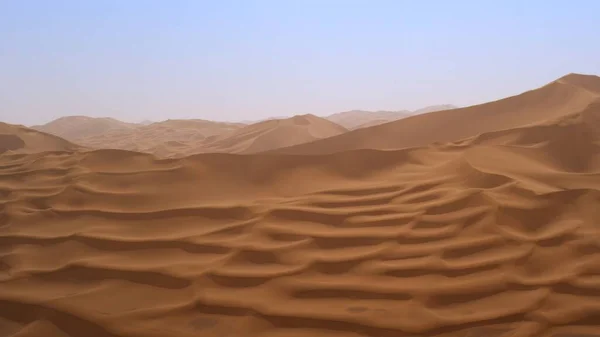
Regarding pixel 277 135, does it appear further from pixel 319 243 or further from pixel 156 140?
pixel 319 243

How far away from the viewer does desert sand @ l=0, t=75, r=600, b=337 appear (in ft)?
7.59

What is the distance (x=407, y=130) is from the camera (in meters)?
6.36

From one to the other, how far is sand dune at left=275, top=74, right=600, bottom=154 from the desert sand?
1.05 metres

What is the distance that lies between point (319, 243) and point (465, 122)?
3.90 metres

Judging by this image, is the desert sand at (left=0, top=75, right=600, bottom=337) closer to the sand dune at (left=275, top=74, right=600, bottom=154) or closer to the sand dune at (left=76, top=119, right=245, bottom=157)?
the sand dune at (left=275, top=74, right=600, bottom=154)

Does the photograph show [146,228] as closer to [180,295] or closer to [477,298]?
[180,295]

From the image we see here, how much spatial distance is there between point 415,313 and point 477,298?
34cm

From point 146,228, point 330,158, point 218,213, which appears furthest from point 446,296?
point 330,158

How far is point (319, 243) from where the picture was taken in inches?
117

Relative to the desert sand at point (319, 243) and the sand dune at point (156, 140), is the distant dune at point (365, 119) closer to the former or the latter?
the sand dune at point (156, 140)

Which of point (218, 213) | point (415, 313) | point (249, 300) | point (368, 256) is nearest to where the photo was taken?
point (415, 313)

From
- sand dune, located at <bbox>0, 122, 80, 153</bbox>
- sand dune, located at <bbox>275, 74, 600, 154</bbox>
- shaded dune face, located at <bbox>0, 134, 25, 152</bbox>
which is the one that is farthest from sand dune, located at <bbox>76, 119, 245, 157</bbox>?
sand dune, located at <bbox>275, 74, 600, 154</bbox>

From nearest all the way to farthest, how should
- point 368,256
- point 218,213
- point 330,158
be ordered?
point 368,256
point 218,213
point 330,158

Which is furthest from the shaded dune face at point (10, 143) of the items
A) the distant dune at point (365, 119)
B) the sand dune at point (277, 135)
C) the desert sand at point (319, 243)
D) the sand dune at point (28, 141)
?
the distant dune at point (365, 119)
